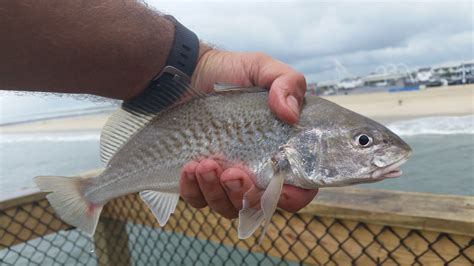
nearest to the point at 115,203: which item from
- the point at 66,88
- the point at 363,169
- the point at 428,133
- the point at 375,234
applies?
the point at 66,88

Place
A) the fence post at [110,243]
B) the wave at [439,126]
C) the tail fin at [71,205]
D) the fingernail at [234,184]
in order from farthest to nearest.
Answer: the wave at [439,126]
the fence post at [110,243]
the tail fin at [71,205]
the fingernail at [234,184]

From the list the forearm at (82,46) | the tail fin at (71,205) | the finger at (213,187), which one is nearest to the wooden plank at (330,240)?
the finger at (213,187)

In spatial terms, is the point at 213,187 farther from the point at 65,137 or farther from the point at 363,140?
the point at 65,137

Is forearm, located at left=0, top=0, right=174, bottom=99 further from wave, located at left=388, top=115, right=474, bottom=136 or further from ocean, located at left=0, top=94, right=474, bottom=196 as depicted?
wave, located at left=388, top=115, right=474, bottom=136

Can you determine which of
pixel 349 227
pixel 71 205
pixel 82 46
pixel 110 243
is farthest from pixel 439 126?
pixel 82 46

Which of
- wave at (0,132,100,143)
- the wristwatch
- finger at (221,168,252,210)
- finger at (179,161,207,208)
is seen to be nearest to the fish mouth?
finger at (221,168,252,210)

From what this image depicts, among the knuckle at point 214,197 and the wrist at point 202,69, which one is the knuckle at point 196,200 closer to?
the knuckle at point 214,197
